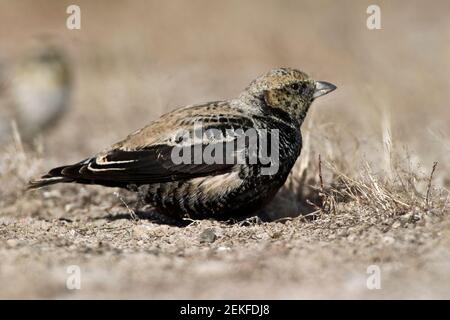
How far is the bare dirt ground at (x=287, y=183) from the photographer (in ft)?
14.6

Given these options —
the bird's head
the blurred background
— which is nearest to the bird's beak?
→ the bird's head

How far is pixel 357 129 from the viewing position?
8.59m

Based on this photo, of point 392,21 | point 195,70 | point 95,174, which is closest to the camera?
point 95,174

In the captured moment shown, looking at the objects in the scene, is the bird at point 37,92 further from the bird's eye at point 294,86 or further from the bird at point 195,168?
the bird's eye at point 294,86

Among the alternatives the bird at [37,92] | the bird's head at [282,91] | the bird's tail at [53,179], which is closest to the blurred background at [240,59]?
the bird at [37,92]

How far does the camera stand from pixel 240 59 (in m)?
13.5

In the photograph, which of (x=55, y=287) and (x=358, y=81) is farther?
(x=358, y=81)

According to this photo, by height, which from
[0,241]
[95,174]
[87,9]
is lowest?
[0,241]

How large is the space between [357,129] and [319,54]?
362 centimetres

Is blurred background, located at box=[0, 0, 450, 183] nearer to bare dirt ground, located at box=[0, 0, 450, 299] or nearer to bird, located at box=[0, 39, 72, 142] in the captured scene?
bare dirt ground, located at box=[0, 0, 450, 299]

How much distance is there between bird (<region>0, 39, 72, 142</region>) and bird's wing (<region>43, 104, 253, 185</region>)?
388 cm

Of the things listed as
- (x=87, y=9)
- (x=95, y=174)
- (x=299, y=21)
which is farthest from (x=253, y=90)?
(x=87, y=9)

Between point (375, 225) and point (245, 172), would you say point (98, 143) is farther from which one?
point (375, 225)

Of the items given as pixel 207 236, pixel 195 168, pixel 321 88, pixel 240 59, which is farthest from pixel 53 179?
pixel 240 59
